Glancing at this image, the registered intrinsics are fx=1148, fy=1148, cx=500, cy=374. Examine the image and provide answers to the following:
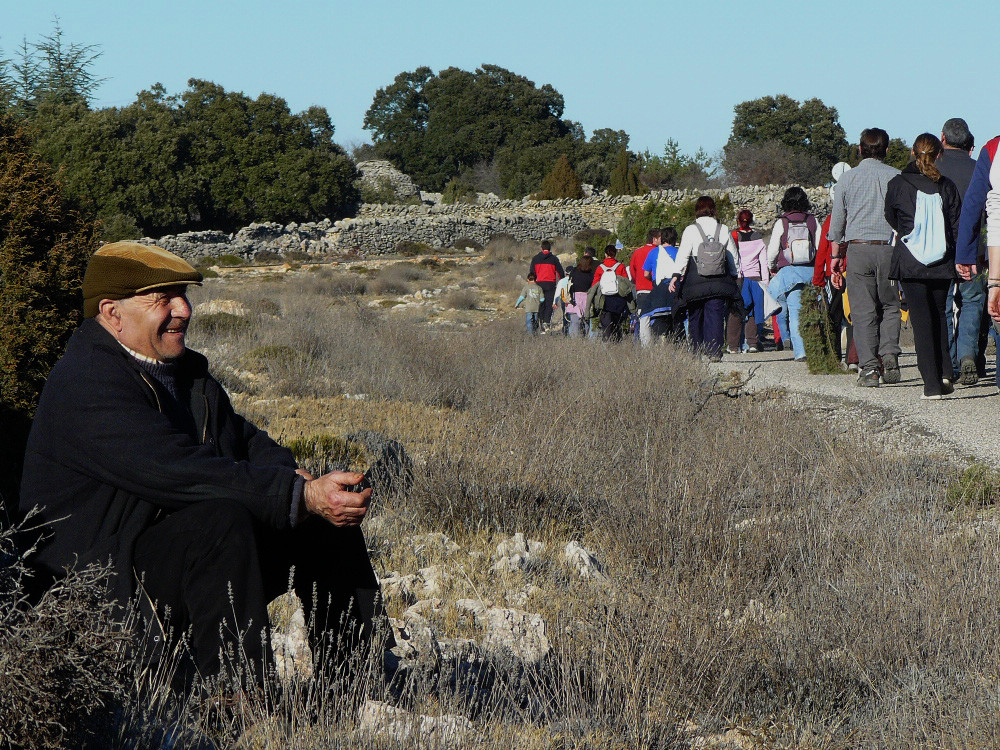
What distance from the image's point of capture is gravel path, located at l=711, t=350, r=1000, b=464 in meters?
7.35

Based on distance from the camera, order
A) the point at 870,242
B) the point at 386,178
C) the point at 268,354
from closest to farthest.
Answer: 1. the point at 870,242
2. the point at 268,354
3. the point at 386,178

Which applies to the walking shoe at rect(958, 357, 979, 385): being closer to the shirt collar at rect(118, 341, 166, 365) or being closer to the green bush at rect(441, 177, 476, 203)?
the shirt collar at rect(118, 341, 166, 365)

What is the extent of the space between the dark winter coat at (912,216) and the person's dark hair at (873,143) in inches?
36.1

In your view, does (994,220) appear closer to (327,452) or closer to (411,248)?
(327,452)

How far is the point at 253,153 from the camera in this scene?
177 feet

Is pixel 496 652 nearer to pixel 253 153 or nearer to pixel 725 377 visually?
pixel 725 377

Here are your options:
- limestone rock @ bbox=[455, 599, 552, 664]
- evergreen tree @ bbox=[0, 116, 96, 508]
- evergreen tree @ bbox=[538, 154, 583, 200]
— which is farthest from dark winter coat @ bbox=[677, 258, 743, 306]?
evergreen tree @ bbox=[538, 154, 583, 200]

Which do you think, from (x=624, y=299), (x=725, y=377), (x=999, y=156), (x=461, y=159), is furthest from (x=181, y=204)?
(x=999, y=156)

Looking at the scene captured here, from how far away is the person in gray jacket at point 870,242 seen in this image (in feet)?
31.0

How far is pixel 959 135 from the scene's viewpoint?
905 cm

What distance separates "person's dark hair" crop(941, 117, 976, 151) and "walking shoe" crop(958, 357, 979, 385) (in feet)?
5.68

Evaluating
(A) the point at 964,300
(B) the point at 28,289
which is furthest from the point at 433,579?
(A) the point at 964,300

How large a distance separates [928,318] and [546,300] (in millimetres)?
9806

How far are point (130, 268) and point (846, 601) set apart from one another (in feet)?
8.37
